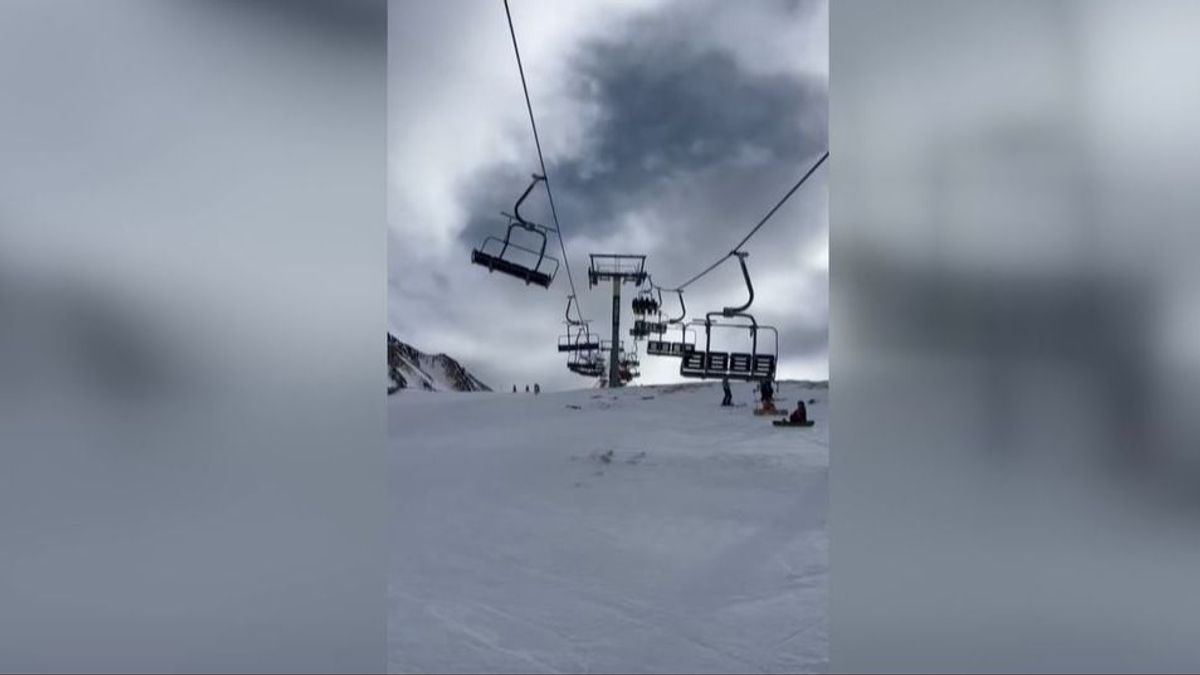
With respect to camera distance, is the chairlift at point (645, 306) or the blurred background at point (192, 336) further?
the chairlift at point (645, 306)

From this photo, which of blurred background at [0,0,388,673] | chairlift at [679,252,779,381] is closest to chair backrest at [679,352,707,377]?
chairlift at [679,252,779,381]

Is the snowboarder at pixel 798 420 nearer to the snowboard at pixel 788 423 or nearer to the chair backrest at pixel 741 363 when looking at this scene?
the snowboard at pixel 788 423

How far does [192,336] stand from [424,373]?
64.8 ft

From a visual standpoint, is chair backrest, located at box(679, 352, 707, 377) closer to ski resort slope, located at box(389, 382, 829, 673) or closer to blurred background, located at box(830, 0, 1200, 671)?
ski resort slope, located at box(389, 382, 829, 673)

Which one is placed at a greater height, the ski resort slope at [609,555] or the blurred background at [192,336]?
the blurred background at [192,336]

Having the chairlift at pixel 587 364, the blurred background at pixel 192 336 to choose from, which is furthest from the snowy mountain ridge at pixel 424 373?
the blurred background at pixel 192 336

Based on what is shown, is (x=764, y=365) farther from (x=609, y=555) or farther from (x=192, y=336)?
(x=192, y=336)

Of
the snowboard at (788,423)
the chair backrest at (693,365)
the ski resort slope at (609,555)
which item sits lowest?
the ski resort slope at (609,555)

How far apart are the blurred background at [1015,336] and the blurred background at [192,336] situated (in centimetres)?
104

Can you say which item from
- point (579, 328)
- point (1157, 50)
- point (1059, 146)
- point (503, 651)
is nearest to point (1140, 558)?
point (1059, 146)

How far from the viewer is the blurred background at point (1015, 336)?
4.46ft

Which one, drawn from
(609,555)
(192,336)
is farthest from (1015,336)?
(609,555)

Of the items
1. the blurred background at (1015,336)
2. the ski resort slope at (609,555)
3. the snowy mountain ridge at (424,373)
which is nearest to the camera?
the blurred background at (1015,336)

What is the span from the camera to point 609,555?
12.0 ft
